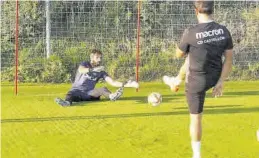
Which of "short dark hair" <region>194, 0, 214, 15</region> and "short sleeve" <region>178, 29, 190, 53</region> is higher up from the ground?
"short dark hair" <region>194, 0, 214, 15</region>

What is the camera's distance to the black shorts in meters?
6.28

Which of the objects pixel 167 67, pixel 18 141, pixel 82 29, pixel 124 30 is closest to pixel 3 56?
pixel 82 29

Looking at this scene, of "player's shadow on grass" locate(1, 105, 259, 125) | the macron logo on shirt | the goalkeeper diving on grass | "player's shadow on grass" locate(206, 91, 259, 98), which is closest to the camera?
the macron logo on shirt

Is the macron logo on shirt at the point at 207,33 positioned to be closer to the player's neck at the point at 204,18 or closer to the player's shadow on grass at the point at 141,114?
the player's neck at the point at 204,18

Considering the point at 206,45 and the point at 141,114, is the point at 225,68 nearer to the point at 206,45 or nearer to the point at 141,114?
the point at 206,45

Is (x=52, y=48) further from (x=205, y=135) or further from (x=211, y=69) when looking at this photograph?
(x=211, y=69)

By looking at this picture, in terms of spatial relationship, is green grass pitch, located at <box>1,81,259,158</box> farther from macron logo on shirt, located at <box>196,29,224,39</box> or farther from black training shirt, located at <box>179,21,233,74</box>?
macron logo on shirt, located at <box>196,29,224,39</box>

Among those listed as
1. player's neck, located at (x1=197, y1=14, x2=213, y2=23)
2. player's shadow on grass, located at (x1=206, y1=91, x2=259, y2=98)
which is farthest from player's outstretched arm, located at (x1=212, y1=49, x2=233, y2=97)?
player's shadow on grass, located at (x1=206, y1=91, x2=259, y2=98)

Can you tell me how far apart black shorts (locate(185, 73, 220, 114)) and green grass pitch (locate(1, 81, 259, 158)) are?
3.10 feet

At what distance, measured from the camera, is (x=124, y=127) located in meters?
8.87

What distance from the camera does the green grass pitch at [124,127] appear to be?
727 centimetres

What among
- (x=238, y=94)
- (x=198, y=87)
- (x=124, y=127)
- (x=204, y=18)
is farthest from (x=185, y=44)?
(x=238, y=94)

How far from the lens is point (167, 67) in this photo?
16.1 meters

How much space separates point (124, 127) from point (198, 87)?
9.18ft
